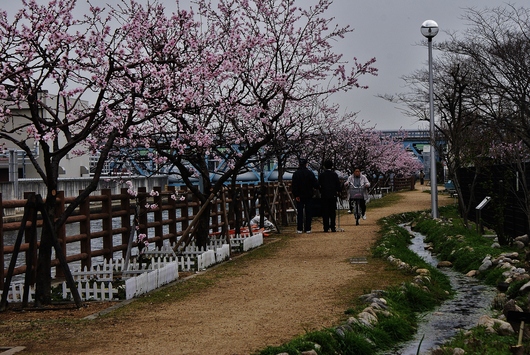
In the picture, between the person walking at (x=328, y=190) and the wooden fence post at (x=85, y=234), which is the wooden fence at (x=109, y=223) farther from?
the person walking at (x=328, y=190)

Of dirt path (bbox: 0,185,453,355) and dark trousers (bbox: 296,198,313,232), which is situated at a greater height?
dark trousers (bbox: 296,198,313,232)

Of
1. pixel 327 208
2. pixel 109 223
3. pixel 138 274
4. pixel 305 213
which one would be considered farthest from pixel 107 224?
pixel 327 208

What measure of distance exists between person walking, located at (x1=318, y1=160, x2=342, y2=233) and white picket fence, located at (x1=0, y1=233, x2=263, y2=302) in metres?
5.07

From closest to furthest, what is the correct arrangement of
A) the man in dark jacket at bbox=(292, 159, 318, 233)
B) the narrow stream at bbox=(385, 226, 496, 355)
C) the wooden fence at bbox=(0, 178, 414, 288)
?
the narrow stream at bbox=(385, 226, 496, 355)
the wooden fence at bbox=(0, 178, 414, 288)
the man in dark jacket at bbox=(292, 159, 318, 233)

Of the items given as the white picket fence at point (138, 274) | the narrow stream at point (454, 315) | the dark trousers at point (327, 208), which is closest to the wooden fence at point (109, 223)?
the white picket fence at point (138, 274)

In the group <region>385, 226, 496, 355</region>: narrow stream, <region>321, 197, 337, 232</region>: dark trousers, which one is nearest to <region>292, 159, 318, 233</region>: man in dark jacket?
<region>321, 197, 337, 232</region>: dark trousers

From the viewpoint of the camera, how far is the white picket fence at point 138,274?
10781 millimetres

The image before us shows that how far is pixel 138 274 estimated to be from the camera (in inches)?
492

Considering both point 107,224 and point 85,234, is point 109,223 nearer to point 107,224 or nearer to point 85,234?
point 107,224

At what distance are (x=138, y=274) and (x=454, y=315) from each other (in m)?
4.88

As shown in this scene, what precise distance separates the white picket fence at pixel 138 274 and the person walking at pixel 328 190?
507cm

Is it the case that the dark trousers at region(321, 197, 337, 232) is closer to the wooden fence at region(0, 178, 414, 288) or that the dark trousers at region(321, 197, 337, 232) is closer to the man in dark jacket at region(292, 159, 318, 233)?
the man in dark jacket at region(292, 159, 318, 233)

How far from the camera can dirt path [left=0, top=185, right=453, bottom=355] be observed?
7586 millimetres

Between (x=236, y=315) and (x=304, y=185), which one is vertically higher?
(x=304, y=185)
